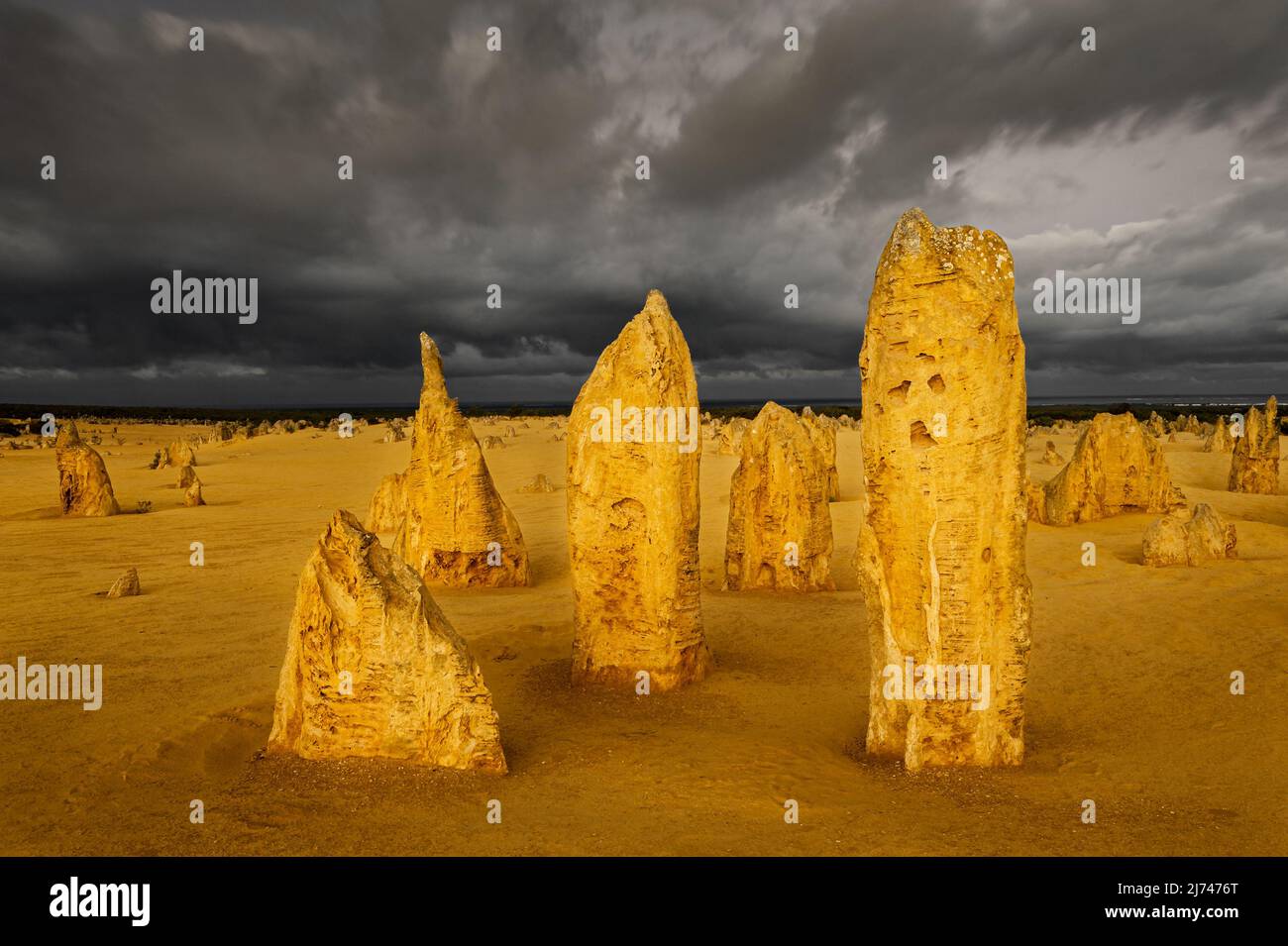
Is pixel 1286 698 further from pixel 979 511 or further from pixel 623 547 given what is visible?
pixel 623 547

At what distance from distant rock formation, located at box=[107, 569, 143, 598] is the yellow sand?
0.71 ft

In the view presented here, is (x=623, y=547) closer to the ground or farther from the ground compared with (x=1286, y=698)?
farther from the ground

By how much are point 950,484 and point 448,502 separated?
9351 mm

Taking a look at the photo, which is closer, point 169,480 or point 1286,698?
point 1286,698

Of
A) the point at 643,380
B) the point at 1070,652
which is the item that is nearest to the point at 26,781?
the point at 643,380

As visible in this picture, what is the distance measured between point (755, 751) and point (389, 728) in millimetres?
3213

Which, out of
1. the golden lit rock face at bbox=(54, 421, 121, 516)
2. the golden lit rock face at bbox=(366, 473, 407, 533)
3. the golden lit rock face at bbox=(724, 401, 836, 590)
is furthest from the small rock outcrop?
the golden lit rock face at bbox=(724, 401, 836, 590)

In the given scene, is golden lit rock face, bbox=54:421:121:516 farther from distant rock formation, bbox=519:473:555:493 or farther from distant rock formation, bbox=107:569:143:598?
distant rock formation, bbox=519:473:555:493

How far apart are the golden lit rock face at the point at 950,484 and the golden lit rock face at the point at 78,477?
67.7ft

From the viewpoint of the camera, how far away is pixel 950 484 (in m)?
6.34

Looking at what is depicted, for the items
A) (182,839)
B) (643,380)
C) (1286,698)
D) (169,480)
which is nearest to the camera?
(182,839)

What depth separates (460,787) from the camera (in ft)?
19.3

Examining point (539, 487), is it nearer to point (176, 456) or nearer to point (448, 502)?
point (448, 502)

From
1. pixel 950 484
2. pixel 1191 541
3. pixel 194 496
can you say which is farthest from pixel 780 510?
pixel 194 496
